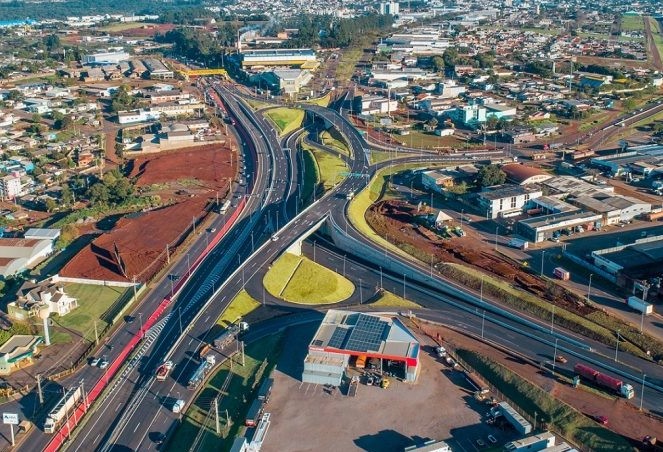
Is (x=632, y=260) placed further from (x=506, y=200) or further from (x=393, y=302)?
(x=393, y=302)

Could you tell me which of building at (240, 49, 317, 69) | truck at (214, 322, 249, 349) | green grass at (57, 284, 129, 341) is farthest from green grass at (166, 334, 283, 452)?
building at (240, 49, 317, 69)

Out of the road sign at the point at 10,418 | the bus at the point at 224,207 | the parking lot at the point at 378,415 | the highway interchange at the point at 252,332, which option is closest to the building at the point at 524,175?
the highway interchange at the point at 252,332

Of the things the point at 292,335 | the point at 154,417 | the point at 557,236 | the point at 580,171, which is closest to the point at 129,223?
the point at 292,335

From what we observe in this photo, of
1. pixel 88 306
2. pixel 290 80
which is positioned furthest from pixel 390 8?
pixel 88 306

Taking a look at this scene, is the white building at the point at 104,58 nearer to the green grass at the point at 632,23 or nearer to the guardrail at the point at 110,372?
the guardrail at the point at 110,372

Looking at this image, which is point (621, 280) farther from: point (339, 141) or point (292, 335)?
point (339, 141)
